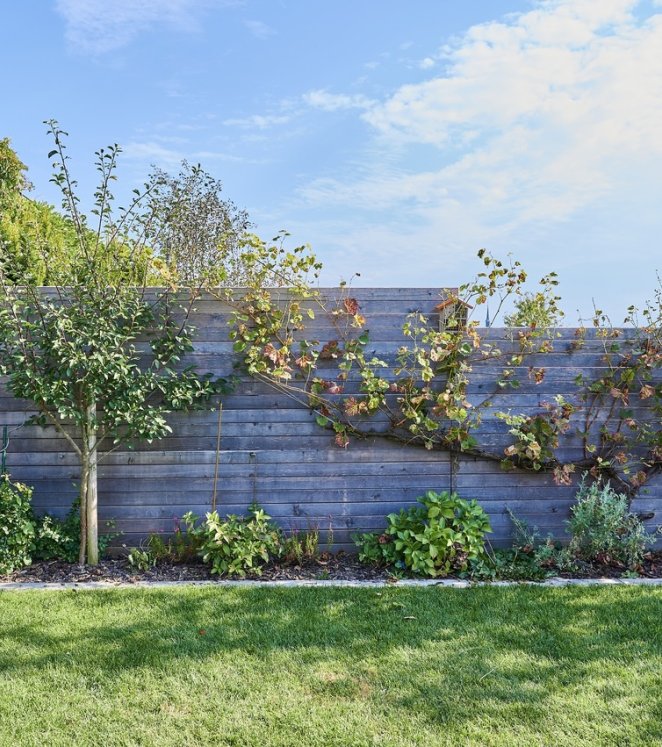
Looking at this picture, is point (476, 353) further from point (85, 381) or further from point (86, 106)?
point (86, 106)

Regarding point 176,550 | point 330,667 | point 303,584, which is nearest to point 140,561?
point 176,550

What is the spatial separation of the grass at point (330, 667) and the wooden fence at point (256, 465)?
0.83m

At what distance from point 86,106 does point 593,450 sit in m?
4.93

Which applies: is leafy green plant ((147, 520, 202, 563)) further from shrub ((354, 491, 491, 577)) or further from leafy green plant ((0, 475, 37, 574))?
shrub ((354, 491, 491, 577))

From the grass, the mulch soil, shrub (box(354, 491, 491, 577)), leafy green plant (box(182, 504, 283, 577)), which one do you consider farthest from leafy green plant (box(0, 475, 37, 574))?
shrub (box(354, 491, 491, 577))

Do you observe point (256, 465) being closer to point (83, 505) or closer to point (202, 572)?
point (202, 572)

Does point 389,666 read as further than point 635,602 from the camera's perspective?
No

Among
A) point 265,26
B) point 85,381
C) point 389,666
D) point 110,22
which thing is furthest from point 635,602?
point 110,22

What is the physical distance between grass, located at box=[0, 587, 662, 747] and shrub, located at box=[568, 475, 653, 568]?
59 centimetres

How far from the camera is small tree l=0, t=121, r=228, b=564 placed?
14.4ft

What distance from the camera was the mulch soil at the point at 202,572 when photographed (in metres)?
4.41

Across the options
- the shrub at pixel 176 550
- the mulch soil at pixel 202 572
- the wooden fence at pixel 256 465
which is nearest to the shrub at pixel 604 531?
the mulch soil at pixel 202 572

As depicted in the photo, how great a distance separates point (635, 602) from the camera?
3.99 metres

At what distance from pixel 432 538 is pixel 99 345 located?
2.73m
